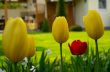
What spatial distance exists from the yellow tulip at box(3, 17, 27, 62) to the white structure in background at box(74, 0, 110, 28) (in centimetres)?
3261

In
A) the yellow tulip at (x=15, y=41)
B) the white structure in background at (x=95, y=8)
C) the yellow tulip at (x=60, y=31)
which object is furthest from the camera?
the white structure in background at (x=95, y=8)

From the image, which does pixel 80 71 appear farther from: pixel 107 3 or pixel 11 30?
pixel 107 3

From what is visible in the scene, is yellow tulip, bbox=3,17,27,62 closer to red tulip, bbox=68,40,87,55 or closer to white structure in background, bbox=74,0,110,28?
red tulip, bbox=68,40,87,55

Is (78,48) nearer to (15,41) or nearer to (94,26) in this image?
(94,26)

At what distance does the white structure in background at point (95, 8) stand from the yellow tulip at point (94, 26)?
31.8 metres

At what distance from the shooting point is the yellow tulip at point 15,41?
1835 millimetres

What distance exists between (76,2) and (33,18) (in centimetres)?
394

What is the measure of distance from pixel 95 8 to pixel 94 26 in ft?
106

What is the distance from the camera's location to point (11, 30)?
1868 mm

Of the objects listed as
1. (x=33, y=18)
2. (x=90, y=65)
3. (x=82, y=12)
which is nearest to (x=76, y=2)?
(x=82, y=12)

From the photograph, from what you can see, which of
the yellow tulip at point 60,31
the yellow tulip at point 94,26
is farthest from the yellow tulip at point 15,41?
the yellow tulip at point 94,26

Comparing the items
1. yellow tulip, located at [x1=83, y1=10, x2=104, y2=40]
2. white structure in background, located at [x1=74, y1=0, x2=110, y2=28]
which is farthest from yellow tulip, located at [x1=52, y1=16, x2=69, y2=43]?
white structure in background, located at [x1=74, y1=0, x2=110, y2=28]

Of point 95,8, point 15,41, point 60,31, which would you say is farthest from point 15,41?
point 95,8

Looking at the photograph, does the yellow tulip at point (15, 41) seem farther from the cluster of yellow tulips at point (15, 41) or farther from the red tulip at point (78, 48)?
the red tulip at point (78, 48)
